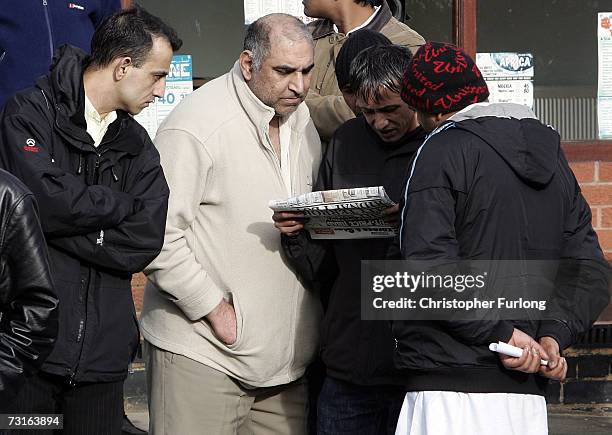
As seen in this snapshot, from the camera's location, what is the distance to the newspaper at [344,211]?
3621 millimetres

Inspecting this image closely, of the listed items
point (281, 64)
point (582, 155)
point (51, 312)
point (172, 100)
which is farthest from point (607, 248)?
point (51, 312)

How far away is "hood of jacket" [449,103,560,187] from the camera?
3402 millimetres

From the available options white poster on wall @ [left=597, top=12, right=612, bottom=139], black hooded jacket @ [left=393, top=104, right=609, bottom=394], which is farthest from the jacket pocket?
white poster on wall @ [left=597, top=12, right=612, bottom=139]

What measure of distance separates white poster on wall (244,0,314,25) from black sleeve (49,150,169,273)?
2601mm

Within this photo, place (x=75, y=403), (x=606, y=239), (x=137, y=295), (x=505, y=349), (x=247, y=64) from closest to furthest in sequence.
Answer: (x=505, y=349) → (x=75, y=403) → (x=247, y=64) → (x=137, y=295) → (x=606, y=239)

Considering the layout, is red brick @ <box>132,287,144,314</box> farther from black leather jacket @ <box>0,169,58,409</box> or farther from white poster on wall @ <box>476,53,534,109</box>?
black leather jacket @ <box>0,169,58,409</box>

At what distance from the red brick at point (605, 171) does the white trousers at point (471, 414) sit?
332 cm

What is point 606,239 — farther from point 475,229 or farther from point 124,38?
point 124,38

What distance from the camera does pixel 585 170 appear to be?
654 cm

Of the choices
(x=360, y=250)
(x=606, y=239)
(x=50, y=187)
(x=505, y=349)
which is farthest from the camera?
(x=606, y=239)

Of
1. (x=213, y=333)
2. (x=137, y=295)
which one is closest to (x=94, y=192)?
(x=213, y=333)

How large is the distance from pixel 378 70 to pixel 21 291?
1.51 m

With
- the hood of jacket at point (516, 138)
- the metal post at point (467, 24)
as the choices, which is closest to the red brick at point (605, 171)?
the metal post at point (467, 24)

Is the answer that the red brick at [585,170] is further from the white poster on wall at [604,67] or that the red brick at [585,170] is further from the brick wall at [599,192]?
the white poster on wall at [604,67]
